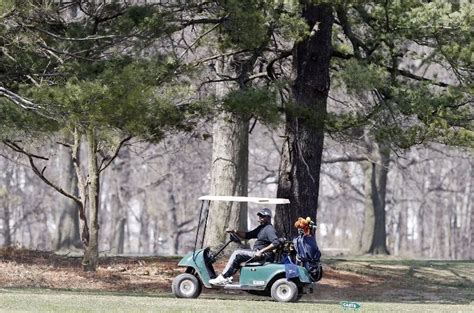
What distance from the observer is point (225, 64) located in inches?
973

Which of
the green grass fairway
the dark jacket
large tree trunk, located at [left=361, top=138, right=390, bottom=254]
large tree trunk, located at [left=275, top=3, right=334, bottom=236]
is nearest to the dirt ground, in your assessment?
large tree trunk, located at [left=275, top=3, right=334, bottom=236]

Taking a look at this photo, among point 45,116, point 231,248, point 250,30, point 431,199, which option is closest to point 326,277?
point 231,248

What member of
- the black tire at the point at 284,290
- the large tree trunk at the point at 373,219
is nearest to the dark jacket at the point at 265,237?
the black tire at the point at 284,290

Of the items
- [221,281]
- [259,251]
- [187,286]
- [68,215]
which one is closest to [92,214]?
[187,286]

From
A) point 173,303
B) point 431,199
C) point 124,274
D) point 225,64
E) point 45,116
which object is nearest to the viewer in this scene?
point 173,303

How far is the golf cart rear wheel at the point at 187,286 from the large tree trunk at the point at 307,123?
4351 millimetres

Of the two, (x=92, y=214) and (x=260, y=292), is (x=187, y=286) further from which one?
(x=92, y=214)

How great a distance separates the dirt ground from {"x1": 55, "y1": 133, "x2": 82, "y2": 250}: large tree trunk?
12485 mm

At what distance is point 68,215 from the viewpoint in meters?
39.9

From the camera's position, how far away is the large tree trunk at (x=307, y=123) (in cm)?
2194

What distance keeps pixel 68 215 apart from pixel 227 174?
50.5 feet

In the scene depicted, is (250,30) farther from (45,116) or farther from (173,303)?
(173,303)

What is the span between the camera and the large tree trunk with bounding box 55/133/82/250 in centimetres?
3929

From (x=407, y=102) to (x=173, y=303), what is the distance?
7350 millimetres
